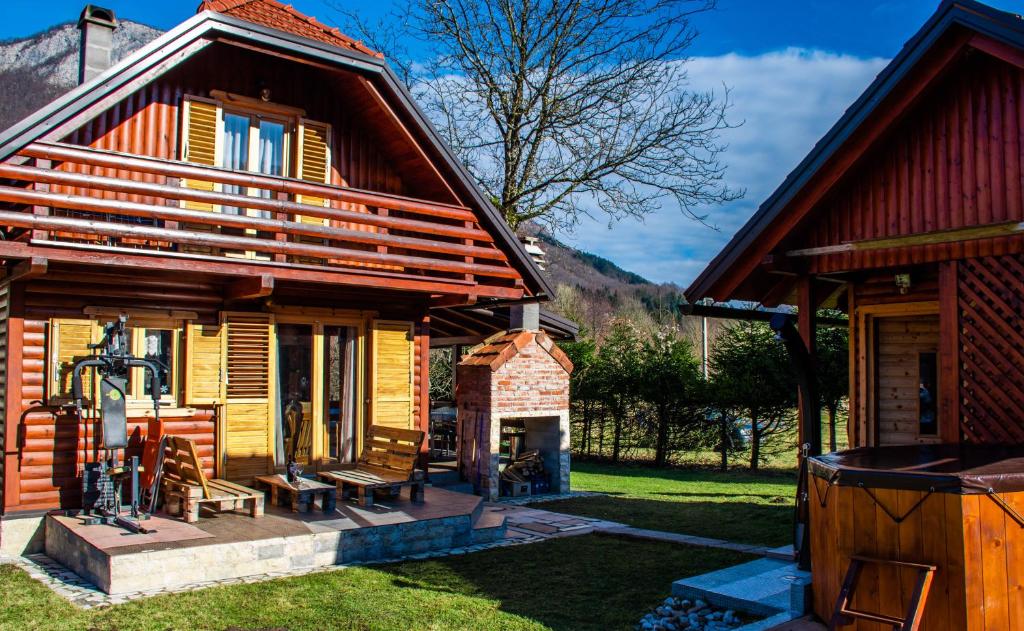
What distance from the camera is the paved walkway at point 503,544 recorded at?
25.9ft

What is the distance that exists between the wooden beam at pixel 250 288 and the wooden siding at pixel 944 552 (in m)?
Result: 7.19

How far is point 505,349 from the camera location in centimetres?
1416

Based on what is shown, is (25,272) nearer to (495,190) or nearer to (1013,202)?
(1013,202)

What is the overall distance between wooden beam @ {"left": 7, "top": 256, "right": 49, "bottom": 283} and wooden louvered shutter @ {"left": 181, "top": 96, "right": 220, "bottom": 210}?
7.64ft

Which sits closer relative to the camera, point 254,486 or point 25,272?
point 25,272

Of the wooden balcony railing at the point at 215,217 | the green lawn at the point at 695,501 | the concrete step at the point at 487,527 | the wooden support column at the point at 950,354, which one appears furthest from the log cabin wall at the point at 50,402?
the wooden support column at the point at 950,354

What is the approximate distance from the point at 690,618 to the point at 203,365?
287 inches

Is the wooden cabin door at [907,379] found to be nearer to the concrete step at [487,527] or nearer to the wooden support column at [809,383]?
the wooden support column at [809,383]

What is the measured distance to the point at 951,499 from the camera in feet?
16.9

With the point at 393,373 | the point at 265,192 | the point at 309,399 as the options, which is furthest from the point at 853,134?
the point at 309,399

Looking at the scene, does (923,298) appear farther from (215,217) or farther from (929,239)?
(215,217)

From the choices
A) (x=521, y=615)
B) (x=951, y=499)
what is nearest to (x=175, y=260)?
(x=521, y=615)

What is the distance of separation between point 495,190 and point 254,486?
12241 mm

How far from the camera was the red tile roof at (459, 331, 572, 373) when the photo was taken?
14.1 m
